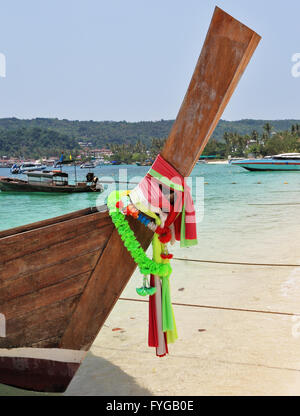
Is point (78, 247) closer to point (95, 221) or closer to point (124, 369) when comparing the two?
point (95, 221)

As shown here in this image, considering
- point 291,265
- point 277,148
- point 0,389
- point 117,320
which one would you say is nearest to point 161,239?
point 0,389

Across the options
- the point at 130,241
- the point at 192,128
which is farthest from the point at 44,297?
the point at 192,128

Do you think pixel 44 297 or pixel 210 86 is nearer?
pixel 210 86

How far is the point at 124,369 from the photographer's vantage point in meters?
2.97

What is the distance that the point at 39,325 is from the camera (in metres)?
2.32

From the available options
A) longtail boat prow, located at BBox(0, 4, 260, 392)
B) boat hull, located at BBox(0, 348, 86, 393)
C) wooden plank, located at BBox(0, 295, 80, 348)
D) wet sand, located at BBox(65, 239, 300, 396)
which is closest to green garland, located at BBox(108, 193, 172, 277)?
longtail boat prow, located at BBox(0, 4, 260, 392)

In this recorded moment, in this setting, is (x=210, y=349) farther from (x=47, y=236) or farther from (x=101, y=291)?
(x=47, y=236)

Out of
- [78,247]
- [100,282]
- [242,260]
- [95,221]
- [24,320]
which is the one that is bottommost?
[242,260]

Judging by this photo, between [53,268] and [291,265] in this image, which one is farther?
[291,265]

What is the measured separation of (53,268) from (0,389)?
98 cm

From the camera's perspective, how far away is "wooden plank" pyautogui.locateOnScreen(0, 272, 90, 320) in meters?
2.26

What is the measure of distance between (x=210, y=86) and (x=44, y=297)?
141cm

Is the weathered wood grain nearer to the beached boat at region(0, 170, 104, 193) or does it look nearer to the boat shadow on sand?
the boat shadow on sand
